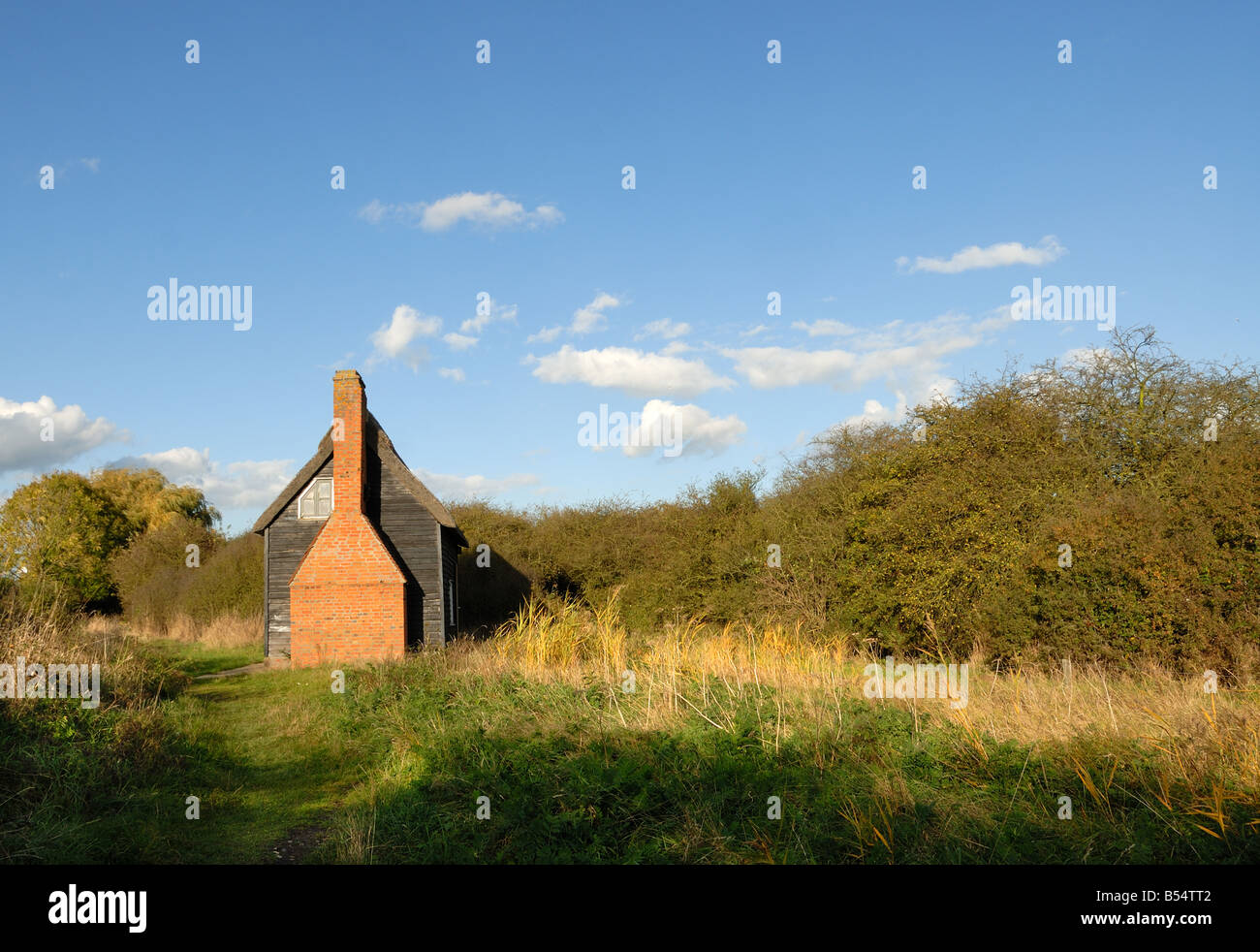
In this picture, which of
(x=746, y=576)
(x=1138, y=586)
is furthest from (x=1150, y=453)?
(x=746, y=576)

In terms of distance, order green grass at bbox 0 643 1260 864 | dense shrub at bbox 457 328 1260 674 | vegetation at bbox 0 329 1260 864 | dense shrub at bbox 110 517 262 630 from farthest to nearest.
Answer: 1. dense shrub at bbox 110 517 262 630
2. dense shrub at bbox 457 328 1260 674
3. vegetation at bbox 0 329 1260 864
4. green grass at bbox 0 643 1260 864

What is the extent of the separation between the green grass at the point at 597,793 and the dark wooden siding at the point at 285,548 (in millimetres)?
12416

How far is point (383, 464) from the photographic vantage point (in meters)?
22.3

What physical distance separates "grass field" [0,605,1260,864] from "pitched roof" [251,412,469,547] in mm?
11208

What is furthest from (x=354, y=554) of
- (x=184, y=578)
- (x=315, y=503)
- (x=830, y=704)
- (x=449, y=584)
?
(x=184, y=578)

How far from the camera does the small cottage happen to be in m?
19.6

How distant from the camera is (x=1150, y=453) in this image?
16.9 metres

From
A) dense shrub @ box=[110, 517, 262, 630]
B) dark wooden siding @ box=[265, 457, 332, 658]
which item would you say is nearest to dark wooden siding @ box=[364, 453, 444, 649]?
dark wooden siding @ box=[265, 457, 332, 658]

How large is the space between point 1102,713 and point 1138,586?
19.1 feet

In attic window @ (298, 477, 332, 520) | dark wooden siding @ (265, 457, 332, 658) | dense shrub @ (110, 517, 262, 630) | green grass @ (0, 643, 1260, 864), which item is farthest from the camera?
dense shrub @ (110, 517, 262, 630)

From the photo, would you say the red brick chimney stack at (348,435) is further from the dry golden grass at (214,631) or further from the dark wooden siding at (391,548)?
the dry golden grass at (214,631)

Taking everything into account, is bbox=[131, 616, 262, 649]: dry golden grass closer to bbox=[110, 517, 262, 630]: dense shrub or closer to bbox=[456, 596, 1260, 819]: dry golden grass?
bbox=[110, 517, 262, 630]: dense shrub

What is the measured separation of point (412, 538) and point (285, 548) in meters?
3.44
